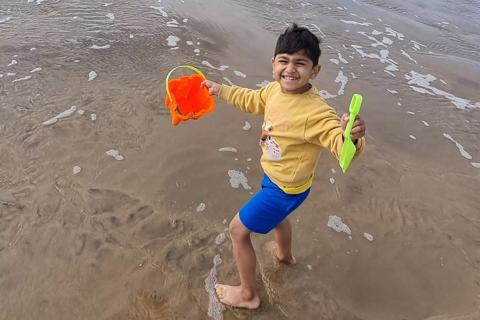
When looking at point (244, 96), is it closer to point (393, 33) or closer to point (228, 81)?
point (228, 81)

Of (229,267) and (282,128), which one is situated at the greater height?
(282,128)

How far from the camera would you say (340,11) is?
8750 mm

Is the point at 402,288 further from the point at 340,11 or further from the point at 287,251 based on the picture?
the point at 340,11

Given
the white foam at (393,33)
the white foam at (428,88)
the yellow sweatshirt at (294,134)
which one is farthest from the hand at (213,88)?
the white foam at (393,33)

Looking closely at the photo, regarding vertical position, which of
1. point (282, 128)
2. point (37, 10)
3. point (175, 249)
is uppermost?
point (282, 128)

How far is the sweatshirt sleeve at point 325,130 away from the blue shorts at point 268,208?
0.40 m

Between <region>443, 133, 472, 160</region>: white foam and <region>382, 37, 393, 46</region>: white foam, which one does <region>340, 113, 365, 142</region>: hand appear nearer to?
<region>443, 133, 472, 160</region>: white foam

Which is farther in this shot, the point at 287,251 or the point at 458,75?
the point at 458,75

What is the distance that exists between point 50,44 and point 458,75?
6097 mm

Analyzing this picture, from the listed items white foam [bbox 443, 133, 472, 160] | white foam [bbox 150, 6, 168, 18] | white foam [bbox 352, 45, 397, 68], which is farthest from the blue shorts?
white foam [bbox 150, 6, 168, 18]

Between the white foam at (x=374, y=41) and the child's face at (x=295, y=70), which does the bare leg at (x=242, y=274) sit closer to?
the child's face at (x=295, y=70)

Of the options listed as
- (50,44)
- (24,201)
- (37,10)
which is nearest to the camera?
(24,201)

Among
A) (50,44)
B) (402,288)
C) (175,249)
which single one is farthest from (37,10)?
(402,288)

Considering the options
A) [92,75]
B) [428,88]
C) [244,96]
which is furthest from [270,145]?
[428,88]
